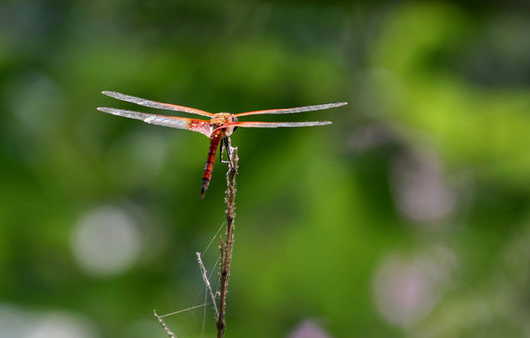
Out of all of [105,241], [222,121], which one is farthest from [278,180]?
[222,121]

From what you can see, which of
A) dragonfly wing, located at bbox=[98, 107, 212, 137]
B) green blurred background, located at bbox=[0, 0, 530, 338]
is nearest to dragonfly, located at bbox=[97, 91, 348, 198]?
dragonfly wing, located at bbox=[98, 107, 212, 137]

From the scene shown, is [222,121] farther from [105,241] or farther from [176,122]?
[105,241]

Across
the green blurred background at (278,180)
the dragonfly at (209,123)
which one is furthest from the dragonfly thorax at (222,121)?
the green blurred background at (278,180)

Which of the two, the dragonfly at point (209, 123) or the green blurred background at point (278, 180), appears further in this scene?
the green blurred background at point (278, 180)

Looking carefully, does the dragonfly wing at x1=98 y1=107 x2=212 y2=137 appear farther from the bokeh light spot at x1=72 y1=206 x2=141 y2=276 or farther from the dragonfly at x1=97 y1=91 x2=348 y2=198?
the bokeh light spot at x1=72 y1=206 x2=141 y2=276

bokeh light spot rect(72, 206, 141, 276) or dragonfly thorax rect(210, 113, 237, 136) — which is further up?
dragonfly thorax rect(210, 113, 237, 136)

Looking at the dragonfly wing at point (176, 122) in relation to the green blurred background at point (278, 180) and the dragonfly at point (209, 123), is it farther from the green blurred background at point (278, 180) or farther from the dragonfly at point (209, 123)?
the green blurred background at point (278, 180)

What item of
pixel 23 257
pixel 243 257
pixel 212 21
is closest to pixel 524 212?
pixel 243 257

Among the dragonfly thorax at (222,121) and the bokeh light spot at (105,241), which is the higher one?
the dragonfly thorax at (222,121)

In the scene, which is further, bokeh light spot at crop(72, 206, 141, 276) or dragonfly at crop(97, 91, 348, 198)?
bokeh light spot at crop(72, 206, 141, 276)
